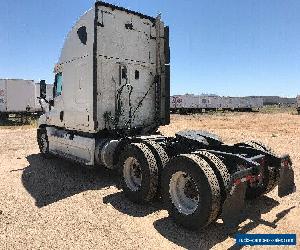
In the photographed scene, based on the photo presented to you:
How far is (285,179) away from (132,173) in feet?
10.7

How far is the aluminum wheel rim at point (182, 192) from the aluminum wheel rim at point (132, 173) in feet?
4.57

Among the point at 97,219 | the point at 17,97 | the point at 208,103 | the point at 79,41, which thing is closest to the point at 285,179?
the point at 97,219

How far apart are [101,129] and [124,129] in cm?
75

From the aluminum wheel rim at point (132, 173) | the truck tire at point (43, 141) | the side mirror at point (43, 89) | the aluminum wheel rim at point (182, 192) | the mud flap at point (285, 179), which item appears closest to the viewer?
the aluminum wheel rim at point (182, 192)

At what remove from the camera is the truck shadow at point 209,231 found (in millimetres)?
5051

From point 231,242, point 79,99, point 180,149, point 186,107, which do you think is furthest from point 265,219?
point 186,107

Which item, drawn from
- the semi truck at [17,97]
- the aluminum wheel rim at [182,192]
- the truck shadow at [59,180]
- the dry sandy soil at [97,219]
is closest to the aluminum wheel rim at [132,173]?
the dry sandy soil at [97,219]

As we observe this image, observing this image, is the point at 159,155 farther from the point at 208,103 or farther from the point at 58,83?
the point at 208,103

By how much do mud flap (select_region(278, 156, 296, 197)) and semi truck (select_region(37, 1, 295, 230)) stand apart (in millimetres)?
19

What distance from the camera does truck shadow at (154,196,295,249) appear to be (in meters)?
5.05

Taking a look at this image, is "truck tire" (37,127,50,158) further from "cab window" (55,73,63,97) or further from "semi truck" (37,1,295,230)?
"cab window" (55,73,63,97)

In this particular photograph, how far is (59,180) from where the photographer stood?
8.84 meters

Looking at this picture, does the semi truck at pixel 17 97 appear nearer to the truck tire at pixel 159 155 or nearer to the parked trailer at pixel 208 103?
the truck tire at pixel 159 155

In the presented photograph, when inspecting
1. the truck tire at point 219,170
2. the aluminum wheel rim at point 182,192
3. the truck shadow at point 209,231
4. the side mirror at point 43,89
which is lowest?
the truck shadow at point 209,231
